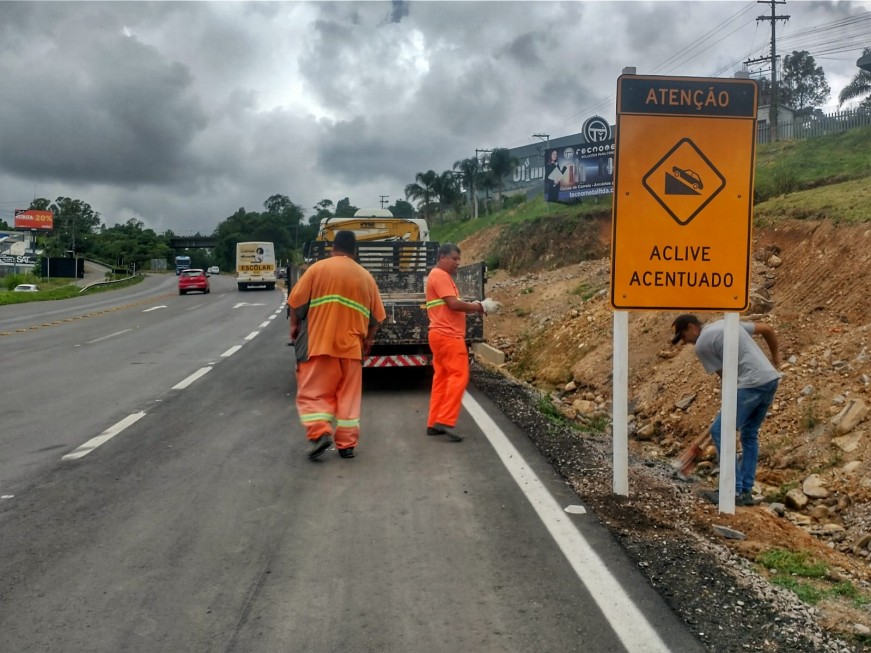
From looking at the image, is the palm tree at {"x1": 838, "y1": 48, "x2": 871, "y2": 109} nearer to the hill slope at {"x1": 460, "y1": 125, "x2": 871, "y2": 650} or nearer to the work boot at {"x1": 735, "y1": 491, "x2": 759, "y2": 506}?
the hill slope at {"x1": 460, "y1": 125, "x2": 871, "y2": 650}

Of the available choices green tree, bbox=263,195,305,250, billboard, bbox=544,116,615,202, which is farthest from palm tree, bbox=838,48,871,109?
green tree, bbox=263,195,305,250

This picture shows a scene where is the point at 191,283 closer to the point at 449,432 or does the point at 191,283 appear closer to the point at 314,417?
the point at 449,432

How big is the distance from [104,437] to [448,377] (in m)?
3.37

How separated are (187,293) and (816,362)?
47.0m

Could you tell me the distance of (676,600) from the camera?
416cm

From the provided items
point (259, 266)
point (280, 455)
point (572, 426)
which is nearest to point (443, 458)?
point (280, 455)

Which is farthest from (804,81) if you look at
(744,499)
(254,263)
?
(744,499)

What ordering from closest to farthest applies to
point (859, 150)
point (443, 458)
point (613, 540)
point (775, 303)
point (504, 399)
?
point (613, 540), point (443, 458), point (504, 399), point (775, 303), point (859, 150)

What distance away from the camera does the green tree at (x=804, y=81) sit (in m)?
63.1

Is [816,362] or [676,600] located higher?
[816,362]

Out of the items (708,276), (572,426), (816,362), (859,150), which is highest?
(859,150)

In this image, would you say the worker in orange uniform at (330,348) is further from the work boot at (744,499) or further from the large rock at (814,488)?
the large rock at (814,488)

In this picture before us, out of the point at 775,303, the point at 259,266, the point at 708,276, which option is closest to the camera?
the point at 708,276

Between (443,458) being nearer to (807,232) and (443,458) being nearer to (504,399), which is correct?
(504,399)
